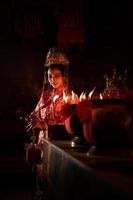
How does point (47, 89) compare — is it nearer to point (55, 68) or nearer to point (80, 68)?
point (55, 68)

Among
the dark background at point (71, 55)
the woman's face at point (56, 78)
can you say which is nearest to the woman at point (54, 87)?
Result: the woman's face at point (56, 78)

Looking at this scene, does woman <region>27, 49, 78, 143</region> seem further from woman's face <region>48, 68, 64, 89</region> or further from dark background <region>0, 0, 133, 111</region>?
dark background <region>0, 0, 133, 111</region>

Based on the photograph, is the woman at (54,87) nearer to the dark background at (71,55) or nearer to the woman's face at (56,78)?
the woman's face at (56,78)

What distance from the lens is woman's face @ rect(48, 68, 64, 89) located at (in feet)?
16.0

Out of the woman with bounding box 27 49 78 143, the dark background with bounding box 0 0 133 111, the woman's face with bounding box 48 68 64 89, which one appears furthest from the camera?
the dark background with bounding box 0 0 133 111

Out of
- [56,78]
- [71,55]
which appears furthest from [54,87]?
[71,55]

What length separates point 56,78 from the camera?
16.0 feet

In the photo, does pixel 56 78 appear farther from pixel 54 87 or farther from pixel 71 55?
pixel 71 55

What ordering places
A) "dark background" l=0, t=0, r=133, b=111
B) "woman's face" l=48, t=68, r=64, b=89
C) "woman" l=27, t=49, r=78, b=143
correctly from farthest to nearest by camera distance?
"dark background" l=0, t=0, r=133, b=111
"woman's face" l=48, t=68, r=64, b=89
"woman" l=27, t=49, r=78, b=143

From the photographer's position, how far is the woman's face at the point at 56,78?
489 centimetres

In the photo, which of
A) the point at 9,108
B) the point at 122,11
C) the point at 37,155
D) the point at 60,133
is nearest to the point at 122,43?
the point at 122,11

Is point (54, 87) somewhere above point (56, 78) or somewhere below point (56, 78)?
below

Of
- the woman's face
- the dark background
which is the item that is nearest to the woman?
the woman's face

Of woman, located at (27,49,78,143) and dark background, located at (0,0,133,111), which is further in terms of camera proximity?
dark background, located at (0,0,133,111)
